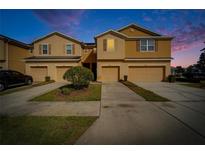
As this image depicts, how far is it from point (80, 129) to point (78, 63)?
60.2 ft

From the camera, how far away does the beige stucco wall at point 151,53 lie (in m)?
23.1

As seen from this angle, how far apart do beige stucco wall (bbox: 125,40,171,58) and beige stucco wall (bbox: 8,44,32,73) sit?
13208mm

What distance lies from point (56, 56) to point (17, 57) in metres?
4.87

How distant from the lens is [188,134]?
4.96m

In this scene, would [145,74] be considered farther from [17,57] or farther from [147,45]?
[17,57]

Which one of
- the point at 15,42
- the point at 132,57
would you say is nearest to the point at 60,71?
the point at 15,42

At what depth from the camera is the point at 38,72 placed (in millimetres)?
23094

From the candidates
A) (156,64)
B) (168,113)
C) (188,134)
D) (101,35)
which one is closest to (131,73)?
(156,64)

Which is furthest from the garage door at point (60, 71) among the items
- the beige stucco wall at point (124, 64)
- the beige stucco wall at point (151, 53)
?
the beige stucco wall at point (151, 53)

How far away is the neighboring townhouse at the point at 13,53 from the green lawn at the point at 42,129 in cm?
1681

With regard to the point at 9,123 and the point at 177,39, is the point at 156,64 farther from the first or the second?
the point at 9,123

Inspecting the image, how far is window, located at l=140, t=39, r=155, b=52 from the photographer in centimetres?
2319

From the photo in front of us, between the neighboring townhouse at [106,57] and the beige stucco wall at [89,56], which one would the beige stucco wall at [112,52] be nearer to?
the neighboring townhouse at [106,57]
